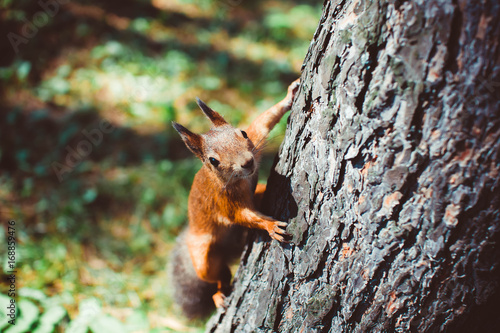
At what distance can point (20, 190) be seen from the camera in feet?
13.5

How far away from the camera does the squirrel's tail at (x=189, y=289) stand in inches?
112

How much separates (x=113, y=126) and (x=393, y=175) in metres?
4.37

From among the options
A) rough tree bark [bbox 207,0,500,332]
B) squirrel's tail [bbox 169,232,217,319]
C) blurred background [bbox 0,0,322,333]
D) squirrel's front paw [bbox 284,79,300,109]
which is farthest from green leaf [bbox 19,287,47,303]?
squirrel's front paw [bbox 284,79,300,109]

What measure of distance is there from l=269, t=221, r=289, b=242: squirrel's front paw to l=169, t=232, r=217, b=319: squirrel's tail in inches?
52.2

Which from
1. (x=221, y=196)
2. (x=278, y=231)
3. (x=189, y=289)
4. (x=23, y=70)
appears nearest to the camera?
(x=278, y=231)

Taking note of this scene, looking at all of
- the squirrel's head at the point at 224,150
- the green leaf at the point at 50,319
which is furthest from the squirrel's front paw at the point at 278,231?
the green leaf at the point at 50,319

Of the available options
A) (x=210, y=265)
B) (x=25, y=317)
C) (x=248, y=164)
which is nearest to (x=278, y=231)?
(x=248, y=164)

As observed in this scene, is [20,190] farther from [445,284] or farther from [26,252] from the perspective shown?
[445,284]

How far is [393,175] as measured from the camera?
127 cm

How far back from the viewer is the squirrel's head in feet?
6.43

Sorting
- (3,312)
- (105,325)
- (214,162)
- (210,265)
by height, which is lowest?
(3,312)

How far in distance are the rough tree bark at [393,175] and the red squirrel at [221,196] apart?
243mm

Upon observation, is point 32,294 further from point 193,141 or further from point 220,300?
point 193,141

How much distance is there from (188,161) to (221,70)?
1.96 metres
